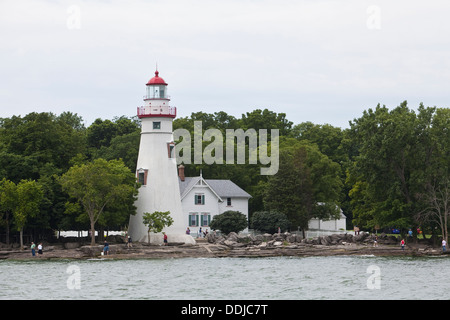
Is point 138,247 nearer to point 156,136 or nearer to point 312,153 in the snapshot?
point 156,136

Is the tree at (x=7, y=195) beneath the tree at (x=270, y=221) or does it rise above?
above

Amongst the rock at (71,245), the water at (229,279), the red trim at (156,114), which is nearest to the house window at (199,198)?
the red trim at (156,114)

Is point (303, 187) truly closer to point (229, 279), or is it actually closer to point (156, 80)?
point (156, 80)

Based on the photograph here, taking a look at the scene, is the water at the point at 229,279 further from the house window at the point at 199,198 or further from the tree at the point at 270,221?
the house window at the point at 199,198

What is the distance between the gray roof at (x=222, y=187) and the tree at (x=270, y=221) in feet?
19.1

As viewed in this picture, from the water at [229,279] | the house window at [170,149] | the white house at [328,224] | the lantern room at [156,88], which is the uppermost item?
the lantern room at [156,88]

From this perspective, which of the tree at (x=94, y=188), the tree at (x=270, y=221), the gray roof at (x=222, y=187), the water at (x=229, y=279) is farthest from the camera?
the gray roof at (x=222, y=187)

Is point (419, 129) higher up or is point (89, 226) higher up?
point (419, 129)

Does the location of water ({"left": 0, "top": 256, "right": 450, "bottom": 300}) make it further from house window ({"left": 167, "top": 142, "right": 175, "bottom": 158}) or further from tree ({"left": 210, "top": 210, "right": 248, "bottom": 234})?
tree ({"left": 210, "top": 210, "right": 248, "bottom": 234})

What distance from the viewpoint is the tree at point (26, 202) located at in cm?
6300

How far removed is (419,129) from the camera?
67812mm

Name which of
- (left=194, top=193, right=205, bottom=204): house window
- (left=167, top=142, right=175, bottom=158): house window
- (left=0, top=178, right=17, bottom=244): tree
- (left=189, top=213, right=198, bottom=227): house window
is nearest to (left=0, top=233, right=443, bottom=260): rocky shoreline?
(left=0, top=178, right=17, bottom=244): tree
